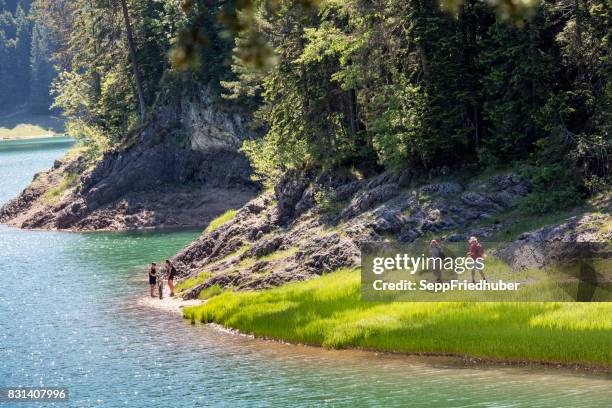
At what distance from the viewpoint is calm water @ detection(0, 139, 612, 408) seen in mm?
25578

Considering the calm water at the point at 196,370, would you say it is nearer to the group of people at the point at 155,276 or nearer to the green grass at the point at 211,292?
the group of people at the point at 155,276

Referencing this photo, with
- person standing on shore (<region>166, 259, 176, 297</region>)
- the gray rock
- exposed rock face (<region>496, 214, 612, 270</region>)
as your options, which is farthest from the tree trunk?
exposed rock face (<region>496, 214, 612, 270</region>)

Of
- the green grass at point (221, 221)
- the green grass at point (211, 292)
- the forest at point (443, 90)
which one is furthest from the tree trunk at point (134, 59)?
the green grass at point (211, 292)

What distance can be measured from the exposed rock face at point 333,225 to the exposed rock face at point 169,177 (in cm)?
2541

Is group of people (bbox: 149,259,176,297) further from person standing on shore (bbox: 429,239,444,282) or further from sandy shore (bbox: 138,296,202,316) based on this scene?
person standing on shore (bbox: 429,239,444,282)

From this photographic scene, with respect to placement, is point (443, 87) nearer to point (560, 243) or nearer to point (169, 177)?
point (560, 243)

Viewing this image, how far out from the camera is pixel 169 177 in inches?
3211

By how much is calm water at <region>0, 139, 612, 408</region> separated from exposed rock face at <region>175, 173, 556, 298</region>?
5.07 metres

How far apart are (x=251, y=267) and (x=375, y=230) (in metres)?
7.09

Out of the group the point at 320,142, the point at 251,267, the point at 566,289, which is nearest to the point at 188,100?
the point at 320,142

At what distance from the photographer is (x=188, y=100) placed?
83438mm

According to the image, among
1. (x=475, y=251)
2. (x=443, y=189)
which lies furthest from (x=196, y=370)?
(x=443, y=189)

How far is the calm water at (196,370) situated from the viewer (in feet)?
83.9

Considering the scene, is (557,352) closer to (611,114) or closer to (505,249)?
(505,249)
